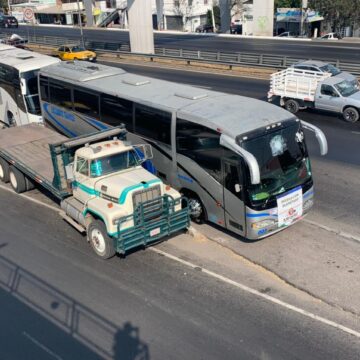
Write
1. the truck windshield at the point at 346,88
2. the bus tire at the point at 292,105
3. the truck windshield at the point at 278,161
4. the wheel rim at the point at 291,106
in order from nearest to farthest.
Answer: the truck windshield at the point at 278,161
the truck windshield at the point at 346,88
the bus tire at the point at 292,105
the wheel rim at the point at 291,106

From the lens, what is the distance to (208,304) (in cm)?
991

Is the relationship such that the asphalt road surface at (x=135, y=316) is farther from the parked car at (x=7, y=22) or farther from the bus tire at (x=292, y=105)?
the parked car at (x=7, y=22)

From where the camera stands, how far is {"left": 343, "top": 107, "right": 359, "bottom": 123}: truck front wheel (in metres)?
22.0

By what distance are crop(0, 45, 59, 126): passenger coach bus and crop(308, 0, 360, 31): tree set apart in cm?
5045

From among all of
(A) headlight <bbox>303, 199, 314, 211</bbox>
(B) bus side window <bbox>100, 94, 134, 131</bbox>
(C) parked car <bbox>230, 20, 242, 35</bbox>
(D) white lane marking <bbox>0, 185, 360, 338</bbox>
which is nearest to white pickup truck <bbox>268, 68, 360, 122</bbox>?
(A) headlight <bbox>303, 199, 314, 211</bbox>

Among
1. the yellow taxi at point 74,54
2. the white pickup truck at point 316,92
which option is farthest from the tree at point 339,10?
the white pickup truck at point 316,92

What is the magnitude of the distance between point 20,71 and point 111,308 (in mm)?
14348

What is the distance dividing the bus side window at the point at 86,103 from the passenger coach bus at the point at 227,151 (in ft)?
3.87

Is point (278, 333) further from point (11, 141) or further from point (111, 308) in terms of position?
point (11, 141)

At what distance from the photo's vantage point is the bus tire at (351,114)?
21973 millimetres

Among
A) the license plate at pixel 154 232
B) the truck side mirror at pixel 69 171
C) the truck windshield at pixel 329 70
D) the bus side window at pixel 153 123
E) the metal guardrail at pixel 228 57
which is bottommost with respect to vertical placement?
the license plate at pixel 154 232

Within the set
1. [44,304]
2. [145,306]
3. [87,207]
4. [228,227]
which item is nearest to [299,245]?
[228,227]

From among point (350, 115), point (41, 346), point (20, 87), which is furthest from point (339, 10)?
point (41, 346)

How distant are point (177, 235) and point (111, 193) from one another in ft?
7.72
